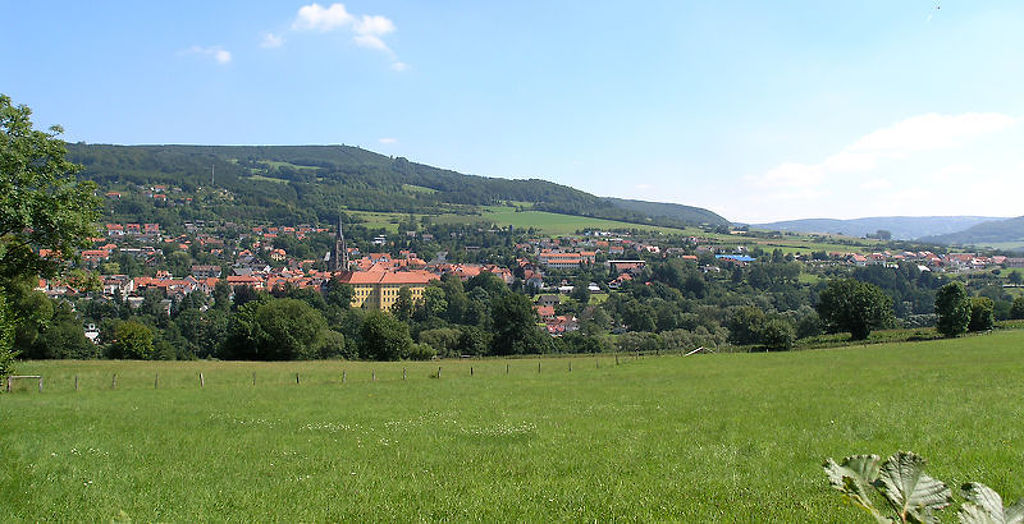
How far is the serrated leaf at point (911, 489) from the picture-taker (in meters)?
2.51

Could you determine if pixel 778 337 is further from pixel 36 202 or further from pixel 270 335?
pixel 36 202

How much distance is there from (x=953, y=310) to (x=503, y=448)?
6468 cm

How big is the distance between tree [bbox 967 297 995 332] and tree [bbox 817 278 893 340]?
311 inches

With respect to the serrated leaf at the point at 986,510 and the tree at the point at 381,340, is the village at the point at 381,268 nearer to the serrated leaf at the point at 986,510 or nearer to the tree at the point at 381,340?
the tree at the point at 381,340

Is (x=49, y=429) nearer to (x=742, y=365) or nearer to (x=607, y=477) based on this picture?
(x=607, y=477)

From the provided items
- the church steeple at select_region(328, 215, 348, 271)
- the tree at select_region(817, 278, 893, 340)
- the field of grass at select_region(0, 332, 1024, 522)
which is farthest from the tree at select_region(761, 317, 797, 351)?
the church steeple at select_region(328, 215, 348, 271)

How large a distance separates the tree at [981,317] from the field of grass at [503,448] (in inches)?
1821

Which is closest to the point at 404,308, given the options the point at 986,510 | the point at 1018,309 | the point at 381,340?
the point at 381,340

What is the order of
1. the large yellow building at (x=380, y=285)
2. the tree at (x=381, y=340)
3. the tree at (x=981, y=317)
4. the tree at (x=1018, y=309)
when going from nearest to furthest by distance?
the tree at (x=381, y=340)
the tree at (x=981, y=317)
the tree at (x=1018, y=309)
the large yellow building at (x=380, y=285)

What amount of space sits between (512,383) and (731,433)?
20.7 meters

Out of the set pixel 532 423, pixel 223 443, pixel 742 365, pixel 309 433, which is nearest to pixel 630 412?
pixel 532 423

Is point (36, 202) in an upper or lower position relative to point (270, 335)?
upper

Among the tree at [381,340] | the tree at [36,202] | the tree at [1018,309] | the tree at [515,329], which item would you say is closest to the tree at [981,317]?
the tree at [1018,309]

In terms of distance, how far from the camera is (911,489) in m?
2.58
